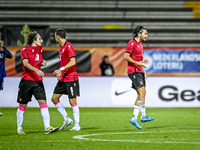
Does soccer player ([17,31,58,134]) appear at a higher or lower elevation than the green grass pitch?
higher

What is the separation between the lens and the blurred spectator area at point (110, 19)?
1741 cm

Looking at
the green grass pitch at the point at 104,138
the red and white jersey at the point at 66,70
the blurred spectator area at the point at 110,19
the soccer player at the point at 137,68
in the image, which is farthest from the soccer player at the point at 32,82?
the blurred spectator area at the point at 110,19

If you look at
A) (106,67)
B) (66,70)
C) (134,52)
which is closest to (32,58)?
(66,70)

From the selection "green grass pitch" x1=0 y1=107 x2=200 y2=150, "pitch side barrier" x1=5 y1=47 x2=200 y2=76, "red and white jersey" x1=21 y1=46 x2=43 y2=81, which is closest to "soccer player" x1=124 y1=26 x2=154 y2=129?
"green grass pitch" x1=0 y1=107 x2=200 y2=150

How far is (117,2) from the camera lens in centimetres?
1838

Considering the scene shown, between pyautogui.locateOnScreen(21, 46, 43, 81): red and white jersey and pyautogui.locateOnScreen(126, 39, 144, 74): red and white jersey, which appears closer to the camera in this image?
pyautogui.locateOnScreen(21, 46, 43, 81): red and white jersey

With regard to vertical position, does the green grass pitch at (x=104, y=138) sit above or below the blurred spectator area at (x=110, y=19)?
below

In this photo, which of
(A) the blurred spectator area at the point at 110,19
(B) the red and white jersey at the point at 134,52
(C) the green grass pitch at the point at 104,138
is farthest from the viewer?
(A) the blurred spectator area at the point at 110,19

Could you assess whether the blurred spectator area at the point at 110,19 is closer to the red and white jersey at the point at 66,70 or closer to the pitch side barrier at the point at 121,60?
the pitch side barrier at the point at 121,60

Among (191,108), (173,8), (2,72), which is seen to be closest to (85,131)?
(2,72)

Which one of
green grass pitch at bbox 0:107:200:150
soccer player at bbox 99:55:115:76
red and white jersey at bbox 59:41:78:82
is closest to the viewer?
green grass pitch at bbox 0:107:200:150

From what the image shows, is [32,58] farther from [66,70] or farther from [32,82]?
[66,70]

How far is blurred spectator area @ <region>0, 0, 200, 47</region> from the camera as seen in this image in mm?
17406

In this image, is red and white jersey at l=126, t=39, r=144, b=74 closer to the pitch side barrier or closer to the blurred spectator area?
the pitch side barrier
